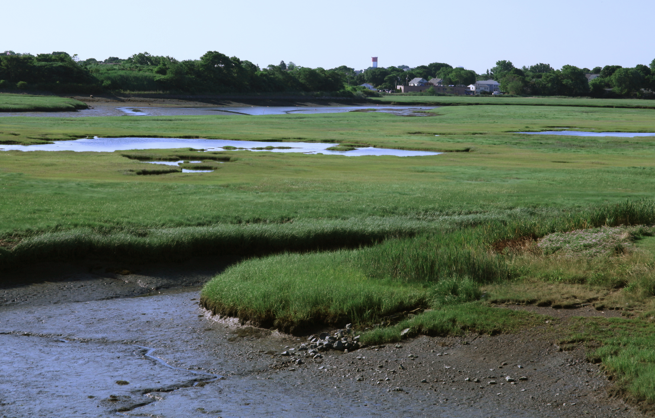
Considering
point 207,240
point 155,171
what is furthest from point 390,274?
point 155,171

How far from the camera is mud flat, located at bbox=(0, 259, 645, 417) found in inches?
399

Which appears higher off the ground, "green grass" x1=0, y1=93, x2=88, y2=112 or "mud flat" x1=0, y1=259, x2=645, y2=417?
"green grass" x1=0, y1=93, x2=88, y2=112

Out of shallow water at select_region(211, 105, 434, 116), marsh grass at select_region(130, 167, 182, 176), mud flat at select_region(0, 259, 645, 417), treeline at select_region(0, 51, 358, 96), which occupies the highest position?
treeline at select_region(0, 51, 358, 96)

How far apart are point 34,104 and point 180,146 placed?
65.0m

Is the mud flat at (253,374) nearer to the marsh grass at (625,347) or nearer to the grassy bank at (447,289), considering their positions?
the marsh grass at (625,347)

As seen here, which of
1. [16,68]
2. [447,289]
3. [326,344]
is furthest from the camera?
[16,68]

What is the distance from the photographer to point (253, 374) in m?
11.9

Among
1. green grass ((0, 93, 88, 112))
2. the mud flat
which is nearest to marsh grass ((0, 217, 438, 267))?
the mud flat

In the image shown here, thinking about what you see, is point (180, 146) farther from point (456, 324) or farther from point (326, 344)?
point (456, 324)

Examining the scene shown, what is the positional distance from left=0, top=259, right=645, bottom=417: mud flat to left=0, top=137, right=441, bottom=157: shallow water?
3845cm

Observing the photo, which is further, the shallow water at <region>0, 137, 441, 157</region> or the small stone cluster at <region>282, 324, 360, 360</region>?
the shallow water at <region>0, 137, 441, 157</region>

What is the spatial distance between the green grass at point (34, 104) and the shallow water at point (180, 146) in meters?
46.3

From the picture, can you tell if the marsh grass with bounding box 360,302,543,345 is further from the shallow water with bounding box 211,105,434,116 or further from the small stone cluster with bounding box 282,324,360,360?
the shallow water with bounding box 211,105,434,116

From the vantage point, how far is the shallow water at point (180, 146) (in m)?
53.1
